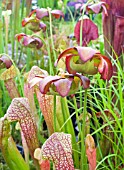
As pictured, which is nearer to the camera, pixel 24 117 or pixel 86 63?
pixel 86 63

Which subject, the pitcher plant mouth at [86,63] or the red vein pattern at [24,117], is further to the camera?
the red vein pattern at [24,117]

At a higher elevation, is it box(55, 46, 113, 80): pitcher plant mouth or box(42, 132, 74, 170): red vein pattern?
box(55, 46, 113, 80): pitcher plant mouth

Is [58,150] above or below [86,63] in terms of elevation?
below

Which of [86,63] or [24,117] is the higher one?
[86,63]

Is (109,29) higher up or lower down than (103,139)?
higher up

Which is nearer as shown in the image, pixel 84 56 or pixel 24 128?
pixel 84 56

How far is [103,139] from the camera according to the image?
35.4 inches

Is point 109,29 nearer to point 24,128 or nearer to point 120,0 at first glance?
point 120,0

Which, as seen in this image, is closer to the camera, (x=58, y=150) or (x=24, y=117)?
(x=58, y=150)

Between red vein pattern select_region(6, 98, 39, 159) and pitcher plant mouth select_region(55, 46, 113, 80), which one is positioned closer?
pitcher plant mouth select_region(55, 46, 113, 80)

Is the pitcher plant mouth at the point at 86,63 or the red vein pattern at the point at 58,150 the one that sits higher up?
the pitcher plant mouth at the point at 86,63

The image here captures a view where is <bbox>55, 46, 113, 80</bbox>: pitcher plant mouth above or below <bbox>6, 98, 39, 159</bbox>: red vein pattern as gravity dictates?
above

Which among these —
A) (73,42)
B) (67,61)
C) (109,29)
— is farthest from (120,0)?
(67,61)

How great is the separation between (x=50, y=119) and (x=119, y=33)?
1.39 ft
